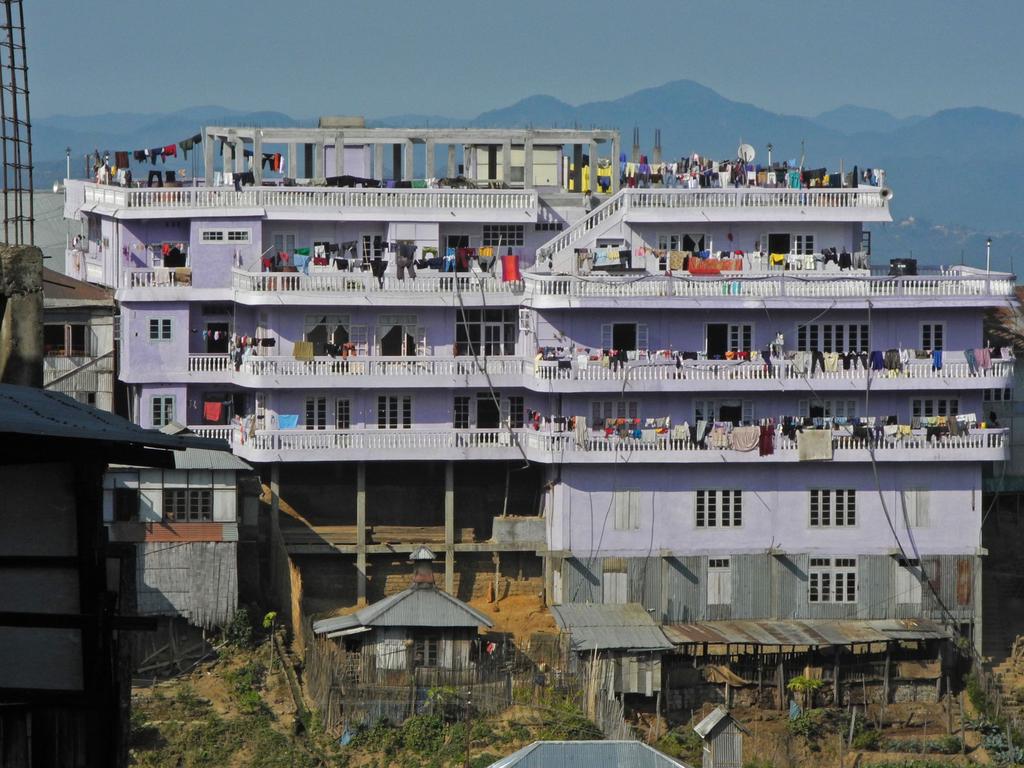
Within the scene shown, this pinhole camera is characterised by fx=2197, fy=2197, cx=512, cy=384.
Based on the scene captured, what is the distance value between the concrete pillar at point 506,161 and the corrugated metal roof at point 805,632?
15183 millimetres

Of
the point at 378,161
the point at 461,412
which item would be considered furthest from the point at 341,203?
the point at 461,412

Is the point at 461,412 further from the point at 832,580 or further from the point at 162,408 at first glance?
the point at 832,580

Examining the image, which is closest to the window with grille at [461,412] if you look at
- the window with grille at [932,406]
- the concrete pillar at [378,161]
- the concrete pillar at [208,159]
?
the concrete pillar at [378,161]

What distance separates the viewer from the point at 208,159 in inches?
2462

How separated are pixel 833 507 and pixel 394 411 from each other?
11.5 m

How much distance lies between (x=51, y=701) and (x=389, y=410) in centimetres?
4116

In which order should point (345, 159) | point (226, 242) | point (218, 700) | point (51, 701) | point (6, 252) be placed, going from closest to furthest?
point (51, 701) < point (6, 252) < point (218, 700) < point (226, 242) < point (345, 159)

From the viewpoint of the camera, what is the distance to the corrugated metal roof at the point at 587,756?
4356cm

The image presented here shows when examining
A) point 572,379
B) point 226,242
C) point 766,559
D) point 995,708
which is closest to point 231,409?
point 226,242

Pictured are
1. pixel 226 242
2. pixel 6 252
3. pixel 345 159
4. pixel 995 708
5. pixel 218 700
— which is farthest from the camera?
pixel 345 159

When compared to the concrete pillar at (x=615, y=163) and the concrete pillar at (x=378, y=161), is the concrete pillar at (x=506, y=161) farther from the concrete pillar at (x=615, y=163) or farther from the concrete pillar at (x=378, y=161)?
the concrete pillar at (x=378, y=161)

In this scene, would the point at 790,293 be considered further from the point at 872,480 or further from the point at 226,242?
the point at 226,242

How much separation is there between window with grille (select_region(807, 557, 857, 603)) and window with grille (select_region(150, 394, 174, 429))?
672 inches

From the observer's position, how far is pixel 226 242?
5772 cm
